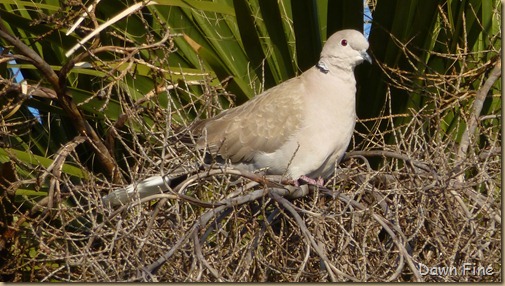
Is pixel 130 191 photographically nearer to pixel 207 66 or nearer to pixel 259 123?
pixel 259 123

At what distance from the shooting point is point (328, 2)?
590 centimetres

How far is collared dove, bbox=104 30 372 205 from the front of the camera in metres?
5.50

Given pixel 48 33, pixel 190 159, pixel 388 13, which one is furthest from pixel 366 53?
pixel 48 33

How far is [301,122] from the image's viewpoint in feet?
18.5

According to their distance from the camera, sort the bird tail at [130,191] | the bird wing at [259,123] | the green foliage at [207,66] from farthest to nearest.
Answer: the bird wing at [259,123]
the green foliage at [207,66]
the bird tail at [130,191]

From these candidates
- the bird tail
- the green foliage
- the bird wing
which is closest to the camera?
the bird tail

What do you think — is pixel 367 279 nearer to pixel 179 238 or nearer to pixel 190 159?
pixel 179 238

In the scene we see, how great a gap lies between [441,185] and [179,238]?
3.85 ft

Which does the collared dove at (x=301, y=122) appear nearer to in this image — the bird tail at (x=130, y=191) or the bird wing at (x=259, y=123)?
the bird wing at (x=259, y=123)

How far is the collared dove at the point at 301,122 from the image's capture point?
216 inches

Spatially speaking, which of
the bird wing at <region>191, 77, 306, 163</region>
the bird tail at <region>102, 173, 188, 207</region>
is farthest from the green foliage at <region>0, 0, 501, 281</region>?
the bird tail at <region>102, 173, 188, 207</region>

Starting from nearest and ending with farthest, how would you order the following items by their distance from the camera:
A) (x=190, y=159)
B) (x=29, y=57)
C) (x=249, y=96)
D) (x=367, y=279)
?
(x=367, y=279) < (x=190, y=159) < (x=29, y=57) < (x=249, y=96)

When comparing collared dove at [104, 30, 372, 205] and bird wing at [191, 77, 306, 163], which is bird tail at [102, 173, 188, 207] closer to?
collared dove at [104, 30, 372, 205]

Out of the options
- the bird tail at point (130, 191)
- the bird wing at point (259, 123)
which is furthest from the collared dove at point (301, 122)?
the bird tail at point (130, 191)
